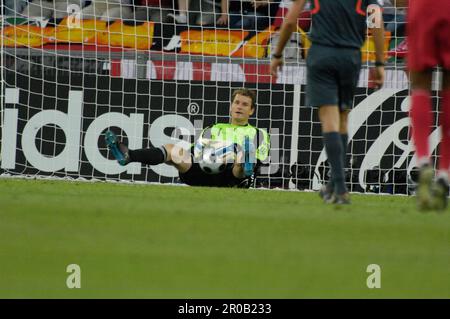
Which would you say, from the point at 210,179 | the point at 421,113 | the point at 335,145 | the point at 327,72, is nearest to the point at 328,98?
the point at 327,72

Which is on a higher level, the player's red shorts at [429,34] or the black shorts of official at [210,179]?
the player's red shorts at [429,34]

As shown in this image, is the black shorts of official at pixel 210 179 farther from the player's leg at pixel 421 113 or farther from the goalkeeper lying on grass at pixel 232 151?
the player's leg at pixel 421 113

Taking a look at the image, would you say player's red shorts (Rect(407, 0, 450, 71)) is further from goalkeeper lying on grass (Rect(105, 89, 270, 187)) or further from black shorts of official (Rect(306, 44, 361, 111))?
goalkeeper lying on grass (Rect(105, 89, 270, 187))

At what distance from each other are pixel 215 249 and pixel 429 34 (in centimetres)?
254

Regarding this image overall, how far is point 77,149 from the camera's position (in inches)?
494

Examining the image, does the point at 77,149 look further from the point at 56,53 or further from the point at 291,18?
the point at 291,18

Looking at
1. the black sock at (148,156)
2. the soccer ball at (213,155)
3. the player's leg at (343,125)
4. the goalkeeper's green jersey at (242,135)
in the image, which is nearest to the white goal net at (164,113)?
the goalkeeper's green jersey at (242,135)

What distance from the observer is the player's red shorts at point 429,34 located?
22.3ft

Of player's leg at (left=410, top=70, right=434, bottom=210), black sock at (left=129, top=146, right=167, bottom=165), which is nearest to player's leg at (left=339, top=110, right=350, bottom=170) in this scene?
player's leg at (left=410, top=70, right=434, bottom=210)

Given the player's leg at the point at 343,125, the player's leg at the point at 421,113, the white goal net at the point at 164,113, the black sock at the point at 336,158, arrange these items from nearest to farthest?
the player's leg at the point at 421,113
the black sock at the point at 336,158
the player's leg at the point at 343,125
the white goal net at the point at 164,113

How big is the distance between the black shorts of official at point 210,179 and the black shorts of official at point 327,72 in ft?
11.8

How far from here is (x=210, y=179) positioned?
458 inches

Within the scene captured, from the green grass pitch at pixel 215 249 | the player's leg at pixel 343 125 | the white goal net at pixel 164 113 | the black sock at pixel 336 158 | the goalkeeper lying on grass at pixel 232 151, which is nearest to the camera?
the green grass pitch at pixel 215 249

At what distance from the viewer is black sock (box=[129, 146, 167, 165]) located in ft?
36.5
